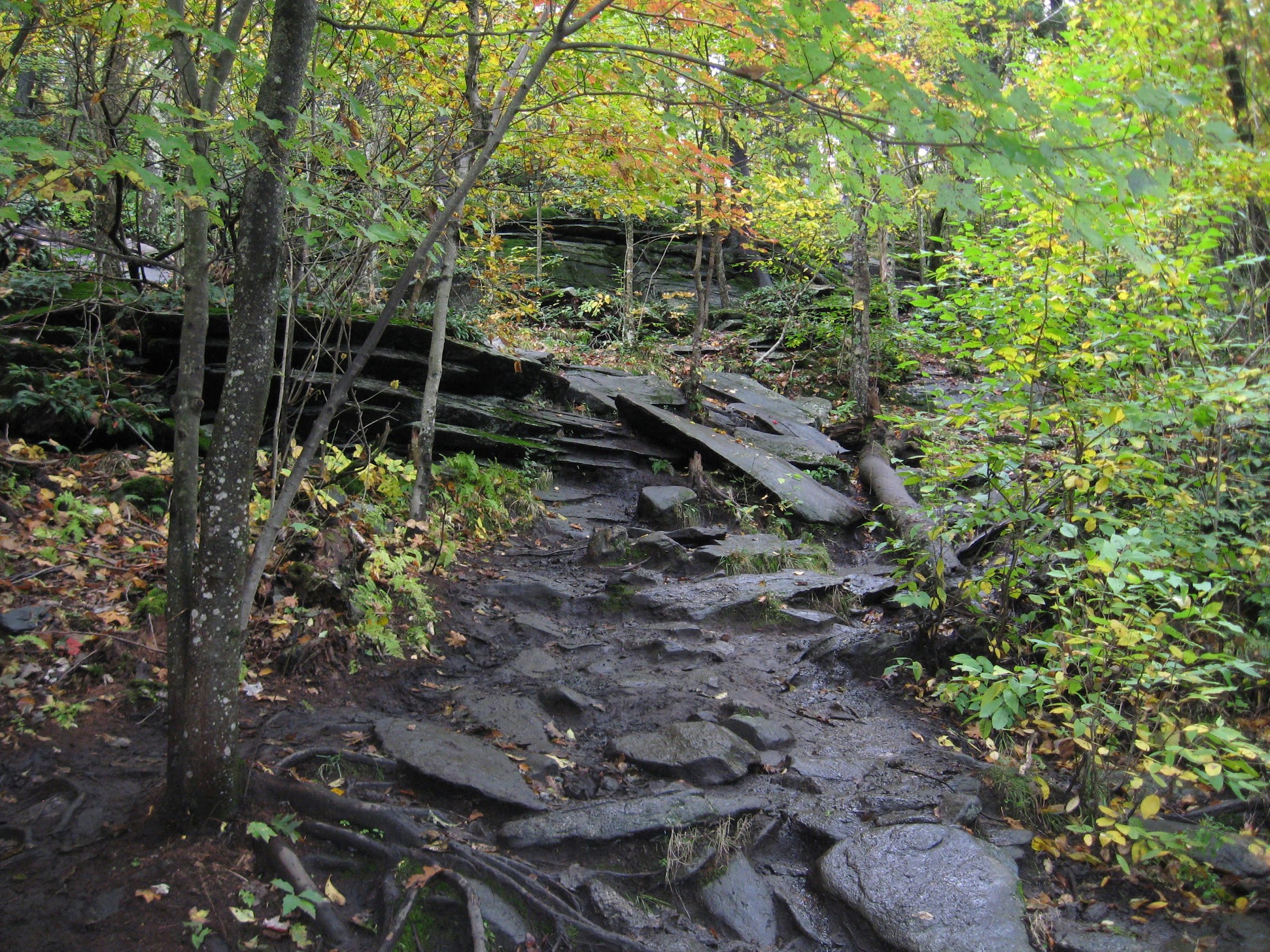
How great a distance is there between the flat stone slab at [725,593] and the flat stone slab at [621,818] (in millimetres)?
3182

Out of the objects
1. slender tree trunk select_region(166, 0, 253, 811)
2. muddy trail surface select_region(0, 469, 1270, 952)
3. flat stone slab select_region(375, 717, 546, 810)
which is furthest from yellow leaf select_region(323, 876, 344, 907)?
flat stone slab select_region(375, 717, 546, 810)

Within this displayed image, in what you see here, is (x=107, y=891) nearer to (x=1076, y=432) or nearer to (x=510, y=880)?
(x=510, y=880)

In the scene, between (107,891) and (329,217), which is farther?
(329,217)

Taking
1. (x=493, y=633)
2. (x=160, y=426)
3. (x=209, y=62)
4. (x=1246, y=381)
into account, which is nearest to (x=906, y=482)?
(x=1246, y=381)

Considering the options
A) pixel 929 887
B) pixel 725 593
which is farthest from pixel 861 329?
pixel 929 887

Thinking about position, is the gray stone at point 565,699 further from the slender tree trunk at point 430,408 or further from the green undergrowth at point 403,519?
the slender tree trunk at point 430,408

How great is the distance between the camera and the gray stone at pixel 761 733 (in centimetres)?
548

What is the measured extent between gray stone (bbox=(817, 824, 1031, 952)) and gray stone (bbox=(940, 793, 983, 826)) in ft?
0.54

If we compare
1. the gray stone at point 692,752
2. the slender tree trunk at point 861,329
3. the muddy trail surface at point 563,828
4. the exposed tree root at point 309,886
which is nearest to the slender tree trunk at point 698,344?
the slender tree trunk at point 861,329

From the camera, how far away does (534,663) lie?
6.55 m

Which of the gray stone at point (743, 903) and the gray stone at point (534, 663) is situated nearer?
the gray stone at point (743, 903)

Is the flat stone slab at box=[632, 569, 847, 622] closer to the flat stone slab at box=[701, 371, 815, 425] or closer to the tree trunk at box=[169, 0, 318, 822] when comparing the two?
the tree trunk at box=[169, 0, 318, 822]

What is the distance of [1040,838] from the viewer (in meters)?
4.33

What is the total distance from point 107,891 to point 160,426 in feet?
19.4
